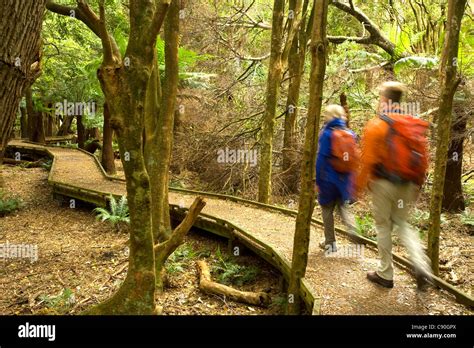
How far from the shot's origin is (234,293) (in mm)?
6469

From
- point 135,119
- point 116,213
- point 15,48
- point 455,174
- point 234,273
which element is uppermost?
point 15,48

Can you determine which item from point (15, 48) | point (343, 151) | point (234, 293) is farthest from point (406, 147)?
point (15, 48)

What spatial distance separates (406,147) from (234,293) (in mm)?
3634

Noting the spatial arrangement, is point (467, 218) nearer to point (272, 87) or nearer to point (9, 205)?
point (272, 87)

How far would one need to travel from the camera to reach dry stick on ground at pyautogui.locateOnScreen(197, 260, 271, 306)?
6.27 metres

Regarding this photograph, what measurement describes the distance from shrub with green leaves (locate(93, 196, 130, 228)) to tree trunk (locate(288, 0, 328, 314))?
19.6 feet

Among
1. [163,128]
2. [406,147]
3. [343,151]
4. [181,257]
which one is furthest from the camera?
[181,257]

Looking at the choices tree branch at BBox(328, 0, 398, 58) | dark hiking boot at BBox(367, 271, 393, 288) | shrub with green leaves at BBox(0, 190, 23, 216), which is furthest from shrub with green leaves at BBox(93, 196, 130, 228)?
tree branch at BBox(328, 0, 398, 58)

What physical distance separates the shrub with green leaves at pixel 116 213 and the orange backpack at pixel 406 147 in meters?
7.36

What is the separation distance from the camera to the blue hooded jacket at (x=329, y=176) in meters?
5.65

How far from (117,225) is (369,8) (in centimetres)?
1289
